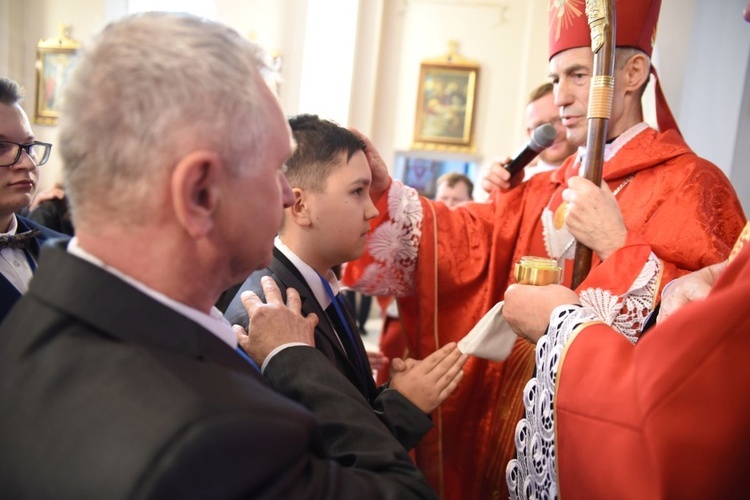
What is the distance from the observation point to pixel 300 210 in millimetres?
1826

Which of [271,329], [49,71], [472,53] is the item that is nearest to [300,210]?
[271,329]

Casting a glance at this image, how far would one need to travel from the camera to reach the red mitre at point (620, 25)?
2254 mm

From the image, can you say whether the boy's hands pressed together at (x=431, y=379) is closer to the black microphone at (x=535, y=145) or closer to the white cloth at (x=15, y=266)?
the black microphone at (x=535, y=145)

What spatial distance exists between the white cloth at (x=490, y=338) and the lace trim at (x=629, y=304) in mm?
261

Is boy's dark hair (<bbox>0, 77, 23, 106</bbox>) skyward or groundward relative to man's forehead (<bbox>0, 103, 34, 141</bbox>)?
skyward

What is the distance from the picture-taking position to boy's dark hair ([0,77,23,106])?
2045mm

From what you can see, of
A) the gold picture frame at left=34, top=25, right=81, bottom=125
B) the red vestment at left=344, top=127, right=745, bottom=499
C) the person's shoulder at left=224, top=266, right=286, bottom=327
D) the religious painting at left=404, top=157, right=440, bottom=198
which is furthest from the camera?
the religious painting at left=404, top=157, right=440, bottom=198

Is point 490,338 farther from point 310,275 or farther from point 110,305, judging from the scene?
point 110,305

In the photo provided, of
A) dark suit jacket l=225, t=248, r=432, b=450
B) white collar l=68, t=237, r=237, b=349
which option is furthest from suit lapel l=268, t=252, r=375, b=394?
white collar l=68, t=237, r=237, b=349

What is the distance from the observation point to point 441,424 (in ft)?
7.91

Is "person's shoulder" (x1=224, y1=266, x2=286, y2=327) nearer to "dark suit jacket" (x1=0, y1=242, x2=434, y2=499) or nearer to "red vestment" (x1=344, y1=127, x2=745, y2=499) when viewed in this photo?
"dark suit jacket" (x1=0, y1=242, x2=434, y2=499)

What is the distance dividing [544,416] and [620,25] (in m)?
1.67

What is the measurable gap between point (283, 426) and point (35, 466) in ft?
1.04

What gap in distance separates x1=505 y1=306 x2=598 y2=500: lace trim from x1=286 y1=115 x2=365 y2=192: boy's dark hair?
859 millimetres
